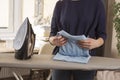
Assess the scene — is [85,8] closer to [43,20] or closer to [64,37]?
[64,37]

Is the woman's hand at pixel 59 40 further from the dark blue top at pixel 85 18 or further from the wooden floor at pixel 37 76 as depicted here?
the wooden floor at pixel 37 76

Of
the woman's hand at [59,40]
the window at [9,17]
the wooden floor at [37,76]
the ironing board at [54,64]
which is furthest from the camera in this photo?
the window at [9,17]

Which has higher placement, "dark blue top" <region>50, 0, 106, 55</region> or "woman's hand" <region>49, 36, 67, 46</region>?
"dark blue top" <region>50, 0, 106, 55</region>

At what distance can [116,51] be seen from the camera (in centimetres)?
309

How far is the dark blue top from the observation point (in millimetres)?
1413

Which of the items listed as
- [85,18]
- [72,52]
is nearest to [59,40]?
[72,52]

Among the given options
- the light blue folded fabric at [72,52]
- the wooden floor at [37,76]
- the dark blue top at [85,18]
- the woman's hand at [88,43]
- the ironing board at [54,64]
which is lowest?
the wooden floor at [37,76]

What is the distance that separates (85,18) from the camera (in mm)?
1406

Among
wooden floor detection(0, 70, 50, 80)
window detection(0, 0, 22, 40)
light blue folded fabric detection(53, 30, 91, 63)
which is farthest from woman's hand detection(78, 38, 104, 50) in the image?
window detection(0, 0, 22, 40)

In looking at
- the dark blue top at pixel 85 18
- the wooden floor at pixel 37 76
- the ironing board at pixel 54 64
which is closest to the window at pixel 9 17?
the wooden floor at pixel 37 76

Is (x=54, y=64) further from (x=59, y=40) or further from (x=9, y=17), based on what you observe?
(x=9, y=17)

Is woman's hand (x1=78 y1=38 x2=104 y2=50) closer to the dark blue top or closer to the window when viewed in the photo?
the dark blue top

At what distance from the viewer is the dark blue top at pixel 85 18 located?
4.64ft

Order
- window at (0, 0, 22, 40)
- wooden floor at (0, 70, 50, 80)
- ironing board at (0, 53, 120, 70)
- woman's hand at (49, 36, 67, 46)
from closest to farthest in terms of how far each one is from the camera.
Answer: ironing board at (0, 53, 120, 70)
woman's hand at (49, 36, 67, 46)
wooden floor at (0, 70, 50, 80)
window at (0, 0, 22, 40)
